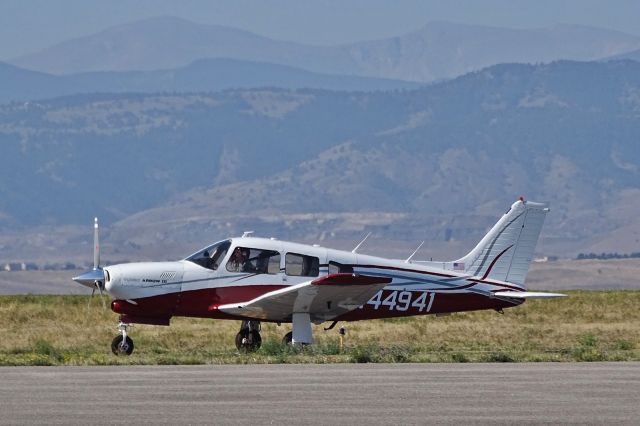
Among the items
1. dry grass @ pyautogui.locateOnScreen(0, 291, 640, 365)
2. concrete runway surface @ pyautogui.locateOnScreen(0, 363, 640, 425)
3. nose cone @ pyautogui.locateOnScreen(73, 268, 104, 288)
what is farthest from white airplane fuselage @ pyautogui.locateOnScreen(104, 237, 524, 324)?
concrete runway surface @ pyautogui.locateOnScreen(0, 363, 640, 425)

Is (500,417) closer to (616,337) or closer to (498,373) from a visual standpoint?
(498,373)

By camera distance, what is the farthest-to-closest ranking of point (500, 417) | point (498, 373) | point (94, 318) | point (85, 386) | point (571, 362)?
1. point (94, 318)
2. point (571, 362)
3. point (498, 373)
4. point (85, 386)
5. point (500, 417)

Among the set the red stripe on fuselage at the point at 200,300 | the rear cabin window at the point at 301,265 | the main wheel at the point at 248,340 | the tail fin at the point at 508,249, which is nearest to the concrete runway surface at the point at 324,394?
the red stripe on fuselage at the point at 200,300

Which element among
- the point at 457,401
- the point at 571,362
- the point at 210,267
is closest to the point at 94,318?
the point at 210,267

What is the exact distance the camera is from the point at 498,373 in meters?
22.6

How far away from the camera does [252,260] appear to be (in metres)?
27.7

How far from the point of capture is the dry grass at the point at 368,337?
25469 mm

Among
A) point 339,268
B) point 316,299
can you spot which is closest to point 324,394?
point 316,299

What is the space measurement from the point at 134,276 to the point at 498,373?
7.21m

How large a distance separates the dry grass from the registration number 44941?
713mm

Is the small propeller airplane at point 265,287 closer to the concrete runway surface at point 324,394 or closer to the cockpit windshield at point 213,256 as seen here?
the cockpit windshield at point 213,256

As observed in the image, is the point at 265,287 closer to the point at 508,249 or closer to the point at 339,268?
the point at 339,268

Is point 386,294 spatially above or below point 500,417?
above

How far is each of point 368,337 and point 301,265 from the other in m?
5.29
